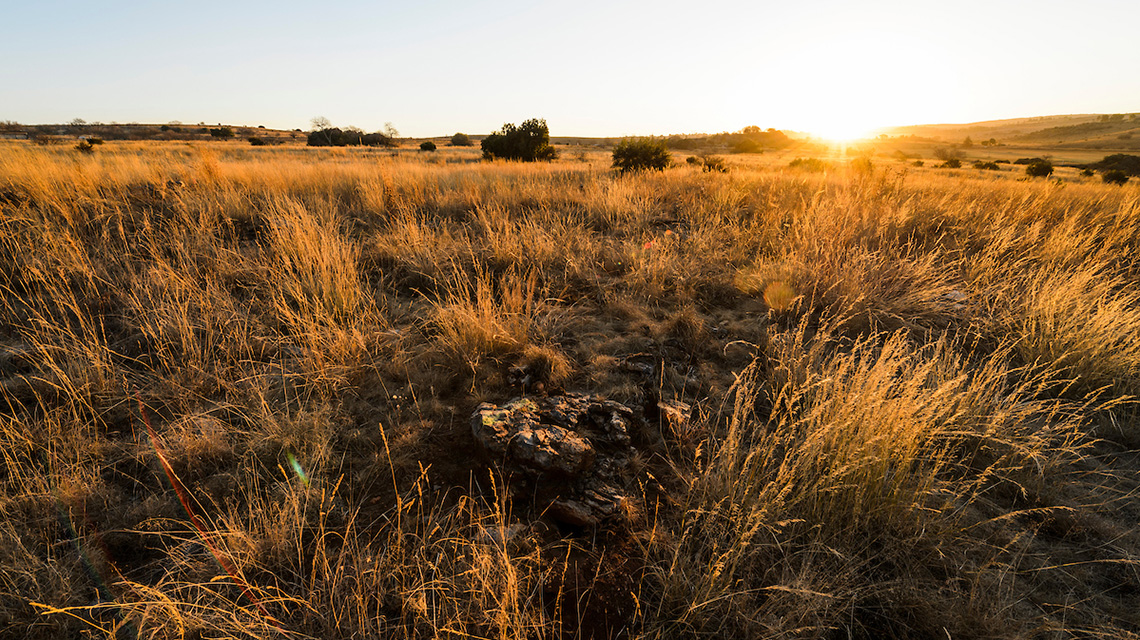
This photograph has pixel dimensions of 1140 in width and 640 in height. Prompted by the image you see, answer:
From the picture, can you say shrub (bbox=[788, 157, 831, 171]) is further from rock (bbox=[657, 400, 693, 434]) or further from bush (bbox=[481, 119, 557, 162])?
rock (bbox=[657, 400, 693, 434])

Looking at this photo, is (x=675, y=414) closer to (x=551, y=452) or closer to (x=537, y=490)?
(x=551, y=452)

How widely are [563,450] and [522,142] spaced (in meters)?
18.7

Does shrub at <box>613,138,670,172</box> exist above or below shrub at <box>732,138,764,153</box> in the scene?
below

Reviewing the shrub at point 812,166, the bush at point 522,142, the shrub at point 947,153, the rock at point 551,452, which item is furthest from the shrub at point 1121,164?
the rock at point 551,452

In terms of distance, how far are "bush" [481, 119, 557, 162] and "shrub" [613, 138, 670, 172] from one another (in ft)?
20.4

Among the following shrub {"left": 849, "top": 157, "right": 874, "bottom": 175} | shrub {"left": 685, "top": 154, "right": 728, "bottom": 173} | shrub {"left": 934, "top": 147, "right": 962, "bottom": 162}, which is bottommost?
shrub {"left": 849, "top": 157, "right": 874, "bottom": 175}

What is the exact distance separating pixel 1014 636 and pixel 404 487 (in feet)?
7.08

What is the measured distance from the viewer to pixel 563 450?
1.81 metres

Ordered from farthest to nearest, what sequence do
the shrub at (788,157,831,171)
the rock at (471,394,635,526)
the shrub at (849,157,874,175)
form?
the shrub at (788,157,831,171) < the shrub at (849,157,874,175) < the rock at (471,394,635,526)

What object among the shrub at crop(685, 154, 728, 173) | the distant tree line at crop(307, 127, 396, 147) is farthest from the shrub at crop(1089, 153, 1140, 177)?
the distant tree line at crop(307, 127, 396, 147)

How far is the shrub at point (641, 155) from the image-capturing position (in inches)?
479

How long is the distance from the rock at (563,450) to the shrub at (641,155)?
11.1 meters

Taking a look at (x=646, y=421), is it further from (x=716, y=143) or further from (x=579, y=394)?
(x=716, y=143)

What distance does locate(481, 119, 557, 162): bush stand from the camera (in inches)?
712
